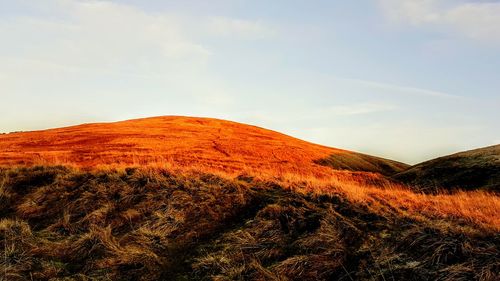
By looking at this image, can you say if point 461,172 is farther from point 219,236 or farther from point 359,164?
point 219,236

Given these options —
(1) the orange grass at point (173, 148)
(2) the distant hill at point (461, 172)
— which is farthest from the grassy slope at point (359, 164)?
(2) the distant hill at point (461, 172)

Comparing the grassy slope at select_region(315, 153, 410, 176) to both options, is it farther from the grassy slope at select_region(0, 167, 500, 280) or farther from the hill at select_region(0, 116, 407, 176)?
the grassy slope at select_region(0, 167, 500, 280)

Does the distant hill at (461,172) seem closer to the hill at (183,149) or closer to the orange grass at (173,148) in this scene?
the hill at (183,149)

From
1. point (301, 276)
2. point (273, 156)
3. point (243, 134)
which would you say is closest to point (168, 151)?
point (273, 156)

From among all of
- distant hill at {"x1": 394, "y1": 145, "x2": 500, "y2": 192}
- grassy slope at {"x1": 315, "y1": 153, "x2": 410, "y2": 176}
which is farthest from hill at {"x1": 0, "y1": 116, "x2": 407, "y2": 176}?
distant hill at {"x1": 394, "y1": 145, "x2": 500, "y2": 192}

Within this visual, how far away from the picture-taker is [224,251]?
8.62 meters

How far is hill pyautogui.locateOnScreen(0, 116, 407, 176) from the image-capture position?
24484 millimetres

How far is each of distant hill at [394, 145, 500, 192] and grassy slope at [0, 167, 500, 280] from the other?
15.2m

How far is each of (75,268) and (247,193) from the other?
465cm

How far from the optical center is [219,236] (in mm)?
9391

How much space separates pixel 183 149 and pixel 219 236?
21.0m

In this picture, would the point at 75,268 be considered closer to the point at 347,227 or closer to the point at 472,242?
the point at 347,227

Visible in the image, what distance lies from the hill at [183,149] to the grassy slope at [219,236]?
1012cm

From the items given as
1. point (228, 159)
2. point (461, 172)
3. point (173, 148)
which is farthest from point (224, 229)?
point (461, 172)
